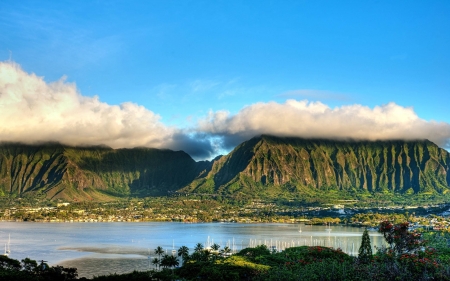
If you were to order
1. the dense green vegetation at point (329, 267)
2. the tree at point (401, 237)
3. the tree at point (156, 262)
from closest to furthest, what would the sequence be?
the dense green vegetation at point (329, 267), the tree at point (401, 237), the tree at point (156, 262)

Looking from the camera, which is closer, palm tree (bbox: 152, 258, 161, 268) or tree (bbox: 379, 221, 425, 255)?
tree (bbox: 379, 221, 425, 255)

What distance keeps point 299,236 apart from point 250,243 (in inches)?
1396

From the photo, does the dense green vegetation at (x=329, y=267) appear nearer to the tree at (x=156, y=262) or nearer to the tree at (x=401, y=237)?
the tree at (x=401, y=237)

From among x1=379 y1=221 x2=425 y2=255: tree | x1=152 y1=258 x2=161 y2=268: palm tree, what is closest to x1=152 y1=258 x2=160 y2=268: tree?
x1=152 y1=258 x2=161 y2=268: palm tree

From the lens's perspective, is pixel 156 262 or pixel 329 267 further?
pixel 156 262

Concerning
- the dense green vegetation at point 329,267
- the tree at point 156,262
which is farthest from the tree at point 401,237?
the tree at point 156,262

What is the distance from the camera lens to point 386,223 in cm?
6488

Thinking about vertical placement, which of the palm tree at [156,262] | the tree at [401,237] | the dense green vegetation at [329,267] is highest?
the tree at [401,237]

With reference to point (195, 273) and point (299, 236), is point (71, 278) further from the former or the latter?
point (299, 236)

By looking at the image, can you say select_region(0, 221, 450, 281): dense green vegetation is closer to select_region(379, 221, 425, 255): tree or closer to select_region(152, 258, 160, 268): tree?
select_region(379, 221, 425, 255): tree

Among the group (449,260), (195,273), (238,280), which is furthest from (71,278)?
(449,260)

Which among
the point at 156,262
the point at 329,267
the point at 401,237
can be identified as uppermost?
the point at 401,237

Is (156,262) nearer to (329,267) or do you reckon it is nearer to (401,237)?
(329,267)

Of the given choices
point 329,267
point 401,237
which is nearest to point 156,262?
point 329,267
